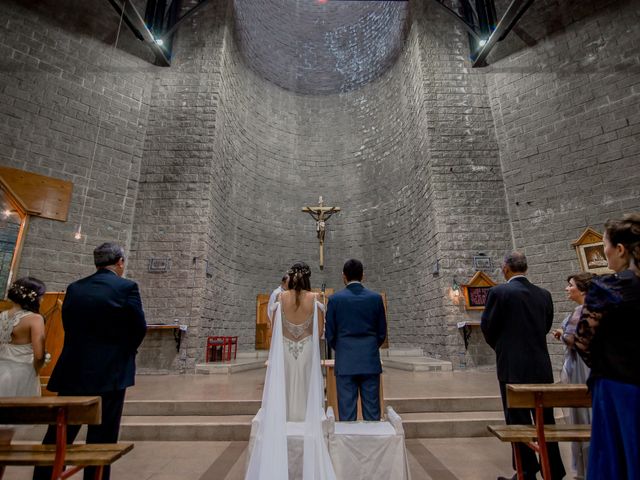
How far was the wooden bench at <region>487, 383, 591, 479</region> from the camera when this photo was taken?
1749 millimetres

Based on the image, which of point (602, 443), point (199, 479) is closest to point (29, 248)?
point (199, 479)

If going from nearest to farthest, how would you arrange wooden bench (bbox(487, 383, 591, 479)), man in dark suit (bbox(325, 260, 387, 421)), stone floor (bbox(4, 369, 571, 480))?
1. wooden bench (bbox(487, 383, 591, 479))
2. man in dark suit (bbox(325, 260, 387, 421))
3. stone floor (bbox(4, 369, 571, 480))

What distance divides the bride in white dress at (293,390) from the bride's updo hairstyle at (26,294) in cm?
163

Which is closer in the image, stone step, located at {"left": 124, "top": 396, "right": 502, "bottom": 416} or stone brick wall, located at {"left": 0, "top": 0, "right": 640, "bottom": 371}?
stone step, located at {"left": 124, "top": 396, "right": 502, "bottom": 416}

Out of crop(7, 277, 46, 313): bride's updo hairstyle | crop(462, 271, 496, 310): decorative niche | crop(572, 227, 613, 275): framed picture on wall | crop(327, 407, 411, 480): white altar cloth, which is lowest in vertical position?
crop(327, 407, 411, 480): white altar cloth

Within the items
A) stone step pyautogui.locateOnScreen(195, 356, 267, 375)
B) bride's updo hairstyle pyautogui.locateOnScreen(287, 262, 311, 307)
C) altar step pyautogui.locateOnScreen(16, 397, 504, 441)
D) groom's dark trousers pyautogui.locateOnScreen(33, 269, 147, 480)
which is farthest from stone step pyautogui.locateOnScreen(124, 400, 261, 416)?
stone step pyautogui.locateOnScreen(195, 356, 267, 375)

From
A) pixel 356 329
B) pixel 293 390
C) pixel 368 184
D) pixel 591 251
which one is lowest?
pixel 293 390

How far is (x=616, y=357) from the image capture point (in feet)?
3.75

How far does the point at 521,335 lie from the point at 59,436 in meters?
2.51

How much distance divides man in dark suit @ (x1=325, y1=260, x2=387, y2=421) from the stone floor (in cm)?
61

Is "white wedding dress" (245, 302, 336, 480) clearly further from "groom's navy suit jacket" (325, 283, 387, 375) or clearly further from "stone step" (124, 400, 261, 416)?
"stone step" (124, 400, 261, 416)

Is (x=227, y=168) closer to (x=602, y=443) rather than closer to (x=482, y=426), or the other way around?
(x=482, y=426)

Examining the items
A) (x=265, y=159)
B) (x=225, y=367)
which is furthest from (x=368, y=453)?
(x=265, y=159)

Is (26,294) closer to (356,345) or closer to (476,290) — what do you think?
(356,345)
